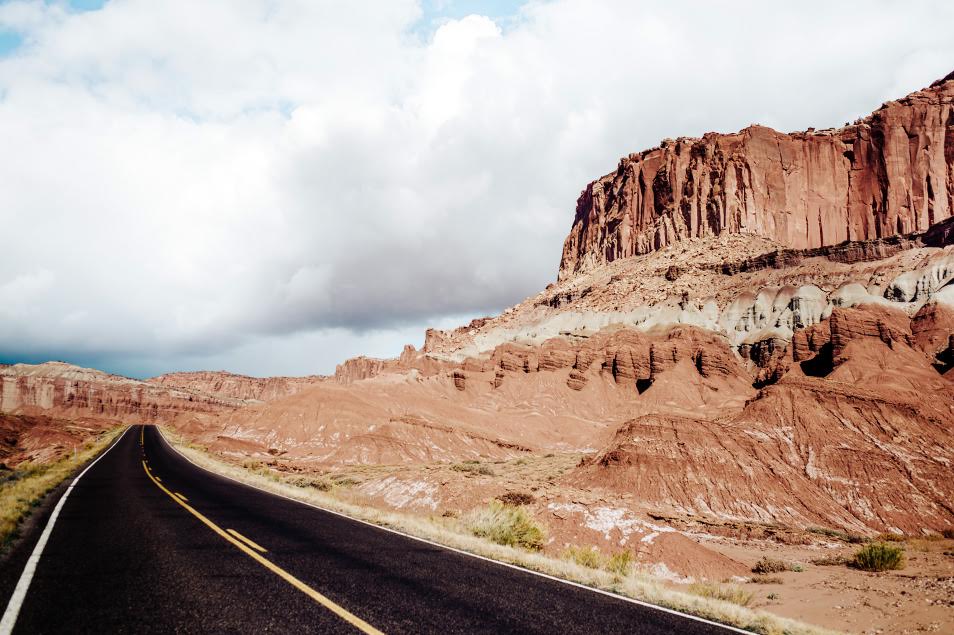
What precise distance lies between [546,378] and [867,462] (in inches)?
2843

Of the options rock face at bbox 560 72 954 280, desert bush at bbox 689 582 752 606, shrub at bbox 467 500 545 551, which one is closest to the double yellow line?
shrub at bbox 467 500 545 551

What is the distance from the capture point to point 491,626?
21.2 ft

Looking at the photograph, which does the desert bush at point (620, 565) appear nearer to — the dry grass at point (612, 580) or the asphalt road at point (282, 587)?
the dry grass at point (612, 580)

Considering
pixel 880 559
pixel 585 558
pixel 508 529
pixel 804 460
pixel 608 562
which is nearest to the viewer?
pixel 608 562

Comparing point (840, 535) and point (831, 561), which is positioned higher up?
point (831, 561)

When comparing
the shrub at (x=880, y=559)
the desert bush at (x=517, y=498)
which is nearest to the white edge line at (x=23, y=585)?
the desert bush at (x=517, y=498)

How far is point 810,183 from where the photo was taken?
171m

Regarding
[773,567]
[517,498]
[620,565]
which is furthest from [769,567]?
[620,565]

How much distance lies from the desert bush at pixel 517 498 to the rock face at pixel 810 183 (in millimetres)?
158093

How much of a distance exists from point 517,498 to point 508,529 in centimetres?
665

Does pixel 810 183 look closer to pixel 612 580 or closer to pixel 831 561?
pixel 831 561

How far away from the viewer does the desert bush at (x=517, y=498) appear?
70.6 ft

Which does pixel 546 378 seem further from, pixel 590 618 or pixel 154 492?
pixel 590 618

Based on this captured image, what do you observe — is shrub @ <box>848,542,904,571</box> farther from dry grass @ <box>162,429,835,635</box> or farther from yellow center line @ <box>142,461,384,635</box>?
yellow center line @ <box>142,461,384,635</box>
